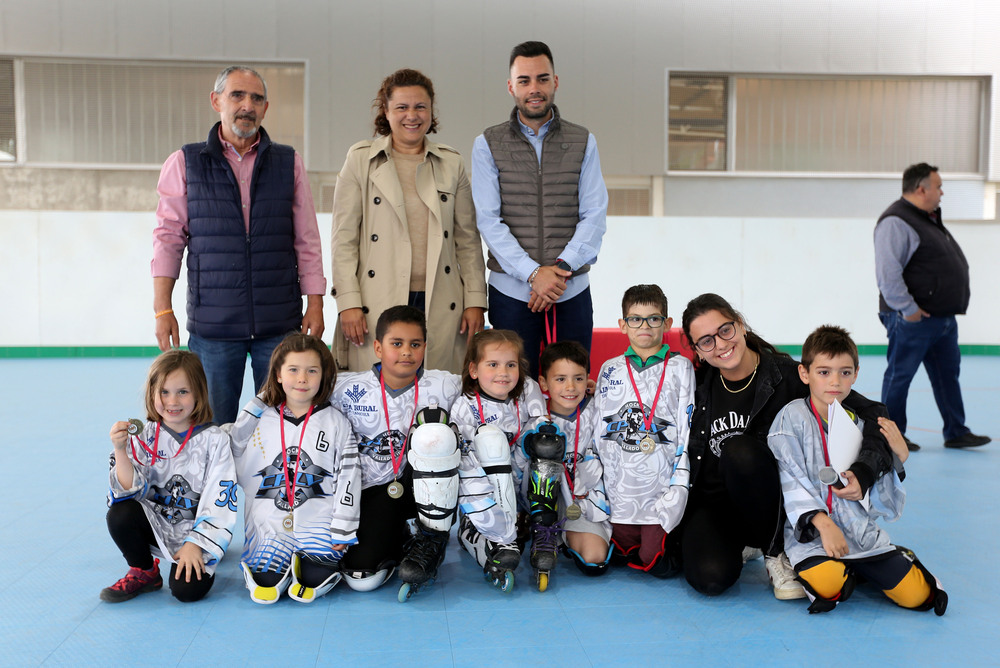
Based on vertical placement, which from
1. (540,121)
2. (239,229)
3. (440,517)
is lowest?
(440,517)

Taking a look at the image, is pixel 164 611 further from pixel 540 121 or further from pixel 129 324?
pixel 129 324

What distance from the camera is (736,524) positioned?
232 centimetres

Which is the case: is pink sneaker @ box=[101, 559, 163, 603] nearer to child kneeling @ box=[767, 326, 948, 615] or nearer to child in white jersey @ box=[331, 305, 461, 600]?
child in white jersey @ box=[331, 305, 461, 600]

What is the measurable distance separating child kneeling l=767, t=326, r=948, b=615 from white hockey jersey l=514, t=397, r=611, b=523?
1.77ft

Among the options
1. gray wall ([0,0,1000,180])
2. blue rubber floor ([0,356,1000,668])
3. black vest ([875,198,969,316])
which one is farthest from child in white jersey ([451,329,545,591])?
gray wall ([0,0,1000,180])

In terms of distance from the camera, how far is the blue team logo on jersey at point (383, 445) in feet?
8.12

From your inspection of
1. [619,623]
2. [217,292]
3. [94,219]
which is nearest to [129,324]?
[94,219]

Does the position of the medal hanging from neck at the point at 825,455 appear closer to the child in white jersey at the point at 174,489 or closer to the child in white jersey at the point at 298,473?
the child in white jersey at the point at 298,473

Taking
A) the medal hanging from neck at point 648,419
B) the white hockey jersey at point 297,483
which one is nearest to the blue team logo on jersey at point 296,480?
the white hockey jersey at point 297,483

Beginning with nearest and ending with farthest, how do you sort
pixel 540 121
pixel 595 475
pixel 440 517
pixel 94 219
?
1. pixel 440 517
2. pixel 595 475
3. pixel 540 121
4. pixel 94 219

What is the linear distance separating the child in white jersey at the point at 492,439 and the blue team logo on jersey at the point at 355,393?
0.96 feet

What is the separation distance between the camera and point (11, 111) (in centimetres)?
855

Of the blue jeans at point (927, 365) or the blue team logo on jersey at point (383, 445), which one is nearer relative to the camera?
the blue team logo on jersey at point (383, 445)

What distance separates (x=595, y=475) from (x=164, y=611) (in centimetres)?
129
